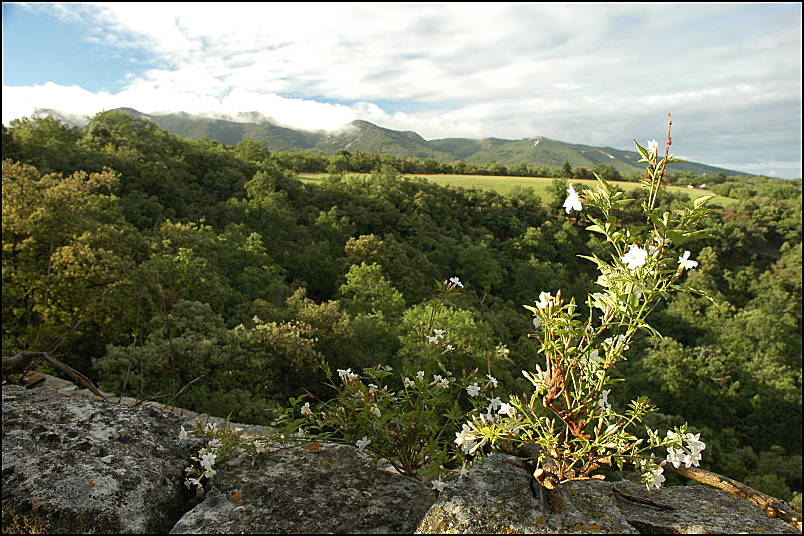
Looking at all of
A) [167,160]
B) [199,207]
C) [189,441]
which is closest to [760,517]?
[189,441]

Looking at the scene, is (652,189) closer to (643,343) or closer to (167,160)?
(643,343)

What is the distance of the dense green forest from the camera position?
596 inches

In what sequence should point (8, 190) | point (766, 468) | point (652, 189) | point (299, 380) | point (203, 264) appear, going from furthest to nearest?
point (766, 468), point (203, 264), point (299, 380), point (8, 190), point (652, 189)

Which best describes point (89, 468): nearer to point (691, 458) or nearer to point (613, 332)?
point (613, 332)

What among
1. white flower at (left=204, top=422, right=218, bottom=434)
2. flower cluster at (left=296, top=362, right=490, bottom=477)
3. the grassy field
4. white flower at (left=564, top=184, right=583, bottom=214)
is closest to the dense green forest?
white flower at (left=564, top=184, right=583, bottom=214)

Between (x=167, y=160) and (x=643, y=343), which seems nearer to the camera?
(x=643, y=343)

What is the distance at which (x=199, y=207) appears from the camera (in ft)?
158

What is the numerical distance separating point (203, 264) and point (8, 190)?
10.5 metres

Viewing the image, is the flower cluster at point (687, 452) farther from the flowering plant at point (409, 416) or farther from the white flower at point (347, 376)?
the white flower at point (347, 376)

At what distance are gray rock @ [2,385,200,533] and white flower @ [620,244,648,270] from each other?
2369 mm

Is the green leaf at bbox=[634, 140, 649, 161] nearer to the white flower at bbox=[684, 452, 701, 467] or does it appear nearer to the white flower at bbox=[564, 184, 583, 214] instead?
the white flower at bbox=[564, 184, 583, 214]

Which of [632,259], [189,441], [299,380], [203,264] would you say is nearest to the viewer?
[632,259]

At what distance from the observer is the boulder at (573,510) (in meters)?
1.89

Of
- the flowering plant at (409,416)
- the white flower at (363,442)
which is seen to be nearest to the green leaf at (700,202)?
the flowering plant at (409,416)
